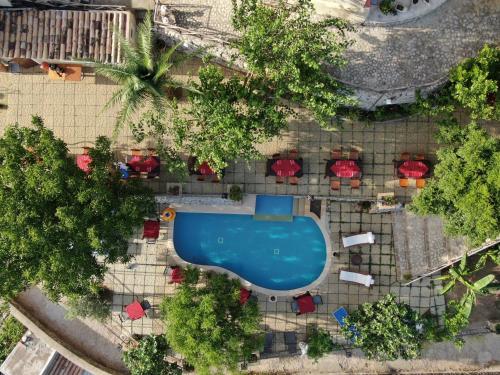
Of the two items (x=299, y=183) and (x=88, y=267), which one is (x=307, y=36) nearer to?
(x=299, y=183)

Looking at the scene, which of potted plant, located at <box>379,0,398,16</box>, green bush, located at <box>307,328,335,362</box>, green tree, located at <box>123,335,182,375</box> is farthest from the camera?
green bush, located at <box>307,328,335,362</box>

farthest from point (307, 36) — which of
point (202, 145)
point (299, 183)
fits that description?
point (299, 183)

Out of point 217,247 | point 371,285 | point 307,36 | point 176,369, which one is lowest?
point 176,369

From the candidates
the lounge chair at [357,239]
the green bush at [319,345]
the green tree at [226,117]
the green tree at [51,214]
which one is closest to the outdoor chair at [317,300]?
the green bush at [319,345]

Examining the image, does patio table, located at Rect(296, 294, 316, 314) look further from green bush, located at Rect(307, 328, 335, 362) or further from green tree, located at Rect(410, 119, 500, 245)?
green tree, located at Rect(410, 119, 500, 245)

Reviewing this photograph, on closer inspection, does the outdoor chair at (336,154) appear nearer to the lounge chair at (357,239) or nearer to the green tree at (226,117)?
the lounge chair at (357,239)

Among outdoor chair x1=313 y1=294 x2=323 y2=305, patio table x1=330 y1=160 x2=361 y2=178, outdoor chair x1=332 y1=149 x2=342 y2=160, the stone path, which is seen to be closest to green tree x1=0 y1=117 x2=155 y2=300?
patio table x1=330 y1=160 x2=361 y2=178
